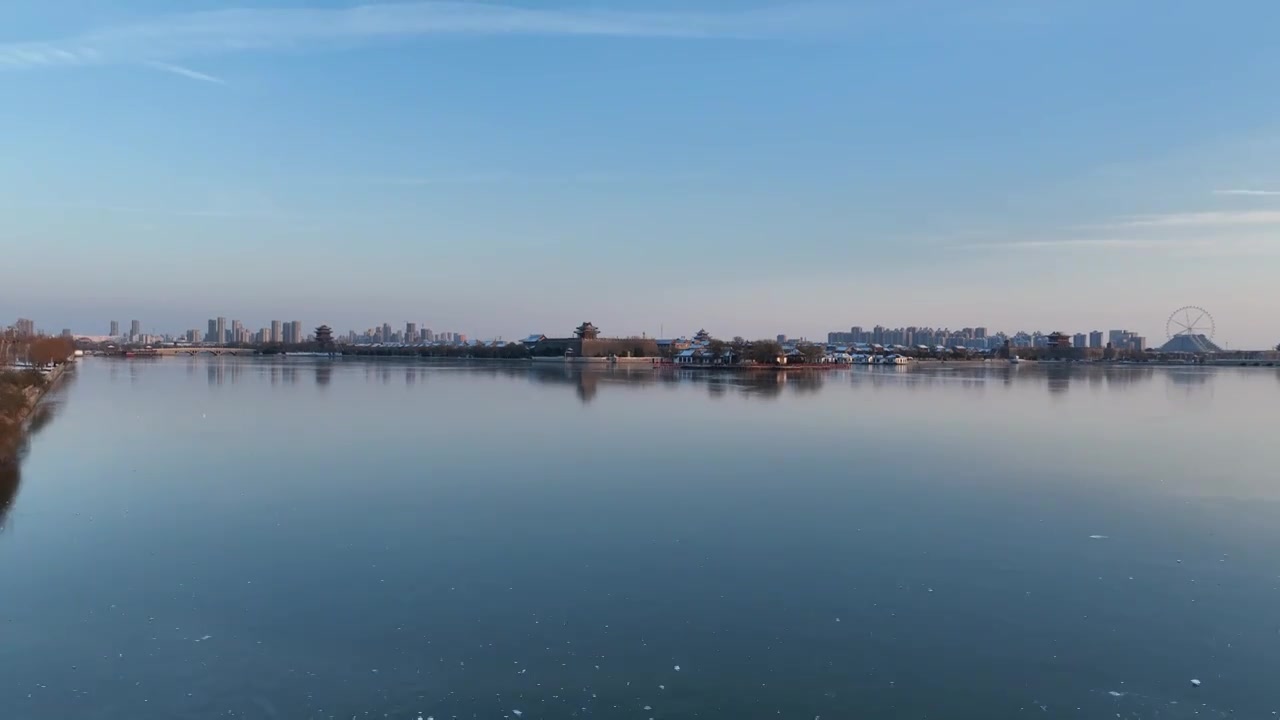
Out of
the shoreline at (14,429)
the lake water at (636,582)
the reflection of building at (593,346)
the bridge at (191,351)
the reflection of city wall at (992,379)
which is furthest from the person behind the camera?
the bridge at (191,351)

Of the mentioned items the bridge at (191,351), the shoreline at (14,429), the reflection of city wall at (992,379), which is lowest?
the reflection of city wall at (992,379)

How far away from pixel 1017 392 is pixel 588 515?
85.3 ft

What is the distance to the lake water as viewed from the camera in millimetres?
Answer: 4328

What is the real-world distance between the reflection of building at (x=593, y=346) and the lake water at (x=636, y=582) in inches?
2227

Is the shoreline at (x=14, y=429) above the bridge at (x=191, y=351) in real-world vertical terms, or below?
below

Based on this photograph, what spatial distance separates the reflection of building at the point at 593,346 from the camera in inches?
2758

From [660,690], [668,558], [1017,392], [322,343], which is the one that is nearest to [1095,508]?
[668,558]

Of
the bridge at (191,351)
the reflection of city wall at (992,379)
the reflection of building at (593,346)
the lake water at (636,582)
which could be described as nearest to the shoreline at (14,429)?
the lake water at (636,582)

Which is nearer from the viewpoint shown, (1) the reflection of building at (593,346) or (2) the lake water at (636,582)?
(2) the lake water at (636,582)

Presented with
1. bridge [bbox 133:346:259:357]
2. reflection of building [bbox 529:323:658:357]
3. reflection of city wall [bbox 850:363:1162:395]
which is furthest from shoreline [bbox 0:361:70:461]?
bridge [bbox 133:346:259:357]

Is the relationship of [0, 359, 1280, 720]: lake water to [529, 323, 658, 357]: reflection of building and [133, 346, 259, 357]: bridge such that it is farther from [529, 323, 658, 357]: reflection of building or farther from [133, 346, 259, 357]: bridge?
[133, 346, 259, 357]: bridge

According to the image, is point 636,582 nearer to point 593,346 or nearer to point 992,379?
point 992,379

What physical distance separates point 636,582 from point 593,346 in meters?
64.1

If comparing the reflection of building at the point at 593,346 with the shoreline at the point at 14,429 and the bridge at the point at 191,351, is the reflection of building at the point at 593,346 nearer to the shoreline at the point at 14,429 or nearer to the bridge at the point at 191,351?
the bridge at the point at 191,351
